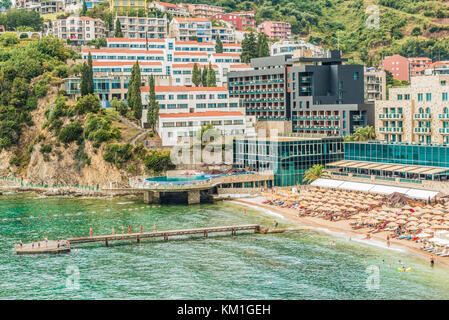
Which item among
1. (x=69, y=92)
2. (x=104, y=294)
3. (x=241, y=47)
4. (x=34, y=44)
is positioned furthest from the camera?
(x=241, y=47)

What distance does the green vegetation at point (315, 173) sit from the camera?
10250cm

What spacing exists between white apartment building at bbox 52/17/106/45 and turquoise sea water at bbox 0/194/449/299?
109 meters

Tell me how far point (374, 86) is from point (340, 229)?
90950 mm

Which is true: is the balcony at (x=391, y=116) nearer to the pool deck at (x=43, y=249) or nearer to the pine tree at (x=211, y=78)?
the pine tree at (x=211, y=78)

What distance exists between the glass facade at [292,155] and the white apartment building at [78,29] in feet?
308

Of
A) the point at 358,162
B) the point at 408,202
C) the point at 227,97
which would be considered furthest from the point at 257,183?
the point at 227,97

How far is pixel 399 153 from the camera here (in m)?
95.8

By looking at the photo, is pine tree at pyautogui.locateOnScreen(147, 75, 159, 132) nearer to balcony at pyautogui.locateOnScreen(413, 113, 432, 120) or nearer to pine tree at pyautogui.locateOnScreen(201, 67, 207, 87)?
pine tree at pyautogui.locateOnScreen(201, 67, 207, 87)

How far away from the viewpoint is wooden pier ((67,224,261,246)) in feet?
236

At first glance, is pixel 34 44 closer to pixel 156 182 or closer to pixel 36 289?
pixel 156 182

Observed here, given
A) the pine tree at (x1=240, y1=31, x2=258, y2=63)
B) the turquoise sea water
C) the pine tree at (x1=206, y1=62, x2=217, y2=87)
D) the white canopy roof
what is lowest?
the turquoise sea water

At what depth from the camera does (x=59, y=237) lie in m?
74.6

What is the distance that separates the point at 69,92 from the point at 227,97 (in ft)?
125

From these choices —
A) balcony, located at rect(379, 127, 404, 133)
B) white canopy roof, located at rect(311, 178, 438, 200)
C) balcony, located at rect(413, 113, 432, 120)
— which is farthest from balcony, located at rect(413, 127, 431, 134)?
white canopy roof, located at rect(311, 178, 438, 200)
